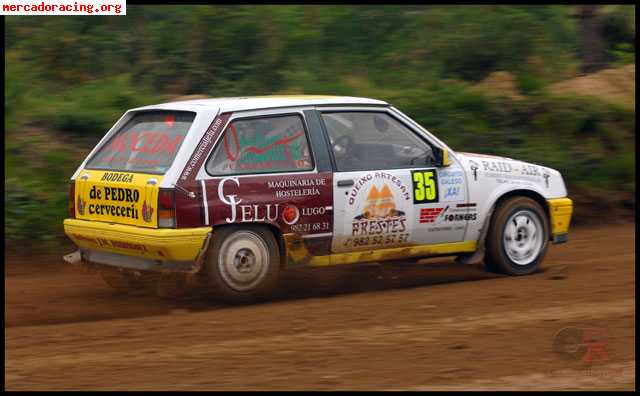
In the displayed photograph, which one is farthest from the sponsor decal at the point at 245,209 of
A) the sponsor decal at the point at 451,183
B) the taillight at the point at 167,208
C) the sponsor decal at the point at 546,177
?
the sponsor decal at the point at 546,177

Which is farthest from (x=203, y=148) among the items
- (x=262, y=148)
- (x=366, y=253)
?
(x=366, y=253)

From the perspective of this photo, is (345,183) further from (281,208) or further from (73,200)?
(73,200)

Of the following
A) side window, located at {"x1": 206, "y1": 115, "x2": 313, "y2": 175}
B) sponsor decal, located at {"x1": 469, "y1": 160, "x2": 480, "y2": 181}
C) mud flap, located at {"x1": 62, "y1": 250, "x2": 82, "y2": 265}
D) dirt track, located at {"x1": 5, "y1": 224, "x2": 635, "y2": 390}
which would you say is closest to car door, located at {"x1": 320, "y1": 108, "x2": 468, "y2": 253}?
sponsor decal, located at {"x1": 469, "y1": 160, "x2": 480, "y2": 181}

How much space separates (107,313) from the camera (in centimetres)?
768

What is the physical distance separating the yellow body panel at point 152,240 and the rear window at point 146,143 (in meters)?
0.47

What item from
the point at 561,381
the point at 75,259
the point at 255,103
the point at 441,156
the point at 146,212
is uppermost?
the point at 255,103

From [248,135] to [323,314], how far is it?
151cm

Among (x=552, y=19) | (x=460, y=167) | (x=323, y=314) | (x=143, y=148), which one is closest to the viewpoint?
(x=323, y=314)

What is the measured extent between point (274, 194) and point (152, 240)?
3.37ft

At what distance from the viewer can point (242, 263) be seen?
25.2 feet

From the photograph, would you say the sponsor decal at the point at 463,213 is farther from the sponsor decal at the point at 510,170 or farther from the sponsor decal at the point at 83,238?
the sponsor decal at the point at 83,238

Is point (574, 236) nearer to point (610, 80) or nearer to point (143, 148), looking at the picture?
point (610, 80)

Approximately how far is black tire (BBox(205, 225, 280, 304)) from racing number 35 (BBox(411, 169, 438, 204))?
1.31m

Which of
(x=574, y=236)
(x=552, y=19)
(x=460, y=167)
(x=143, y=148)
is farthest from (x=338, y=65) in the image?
(x=143, y=148)
